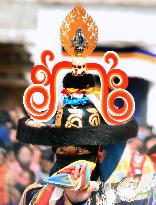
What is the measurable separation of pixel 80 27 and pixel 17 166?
205cm

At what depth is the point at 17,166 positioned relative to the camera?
16.0ft

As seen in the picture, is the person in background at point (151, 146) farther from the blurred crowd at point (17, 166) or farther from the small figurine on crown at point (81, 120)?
the small figurine on crown at point (81, 120)

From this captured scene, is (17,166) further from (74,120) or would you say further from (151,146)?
(74,120)

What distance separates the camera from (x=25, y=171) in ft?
15.7

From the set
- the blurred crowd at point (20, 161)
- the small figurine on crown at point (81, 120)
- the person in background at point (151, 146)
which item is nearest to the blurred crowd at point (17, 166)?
the blurred crowd at point (20, 161)

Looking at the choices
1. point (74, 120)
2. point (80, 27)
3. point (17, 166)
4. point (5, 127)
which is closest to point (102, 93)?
point (74, 120)

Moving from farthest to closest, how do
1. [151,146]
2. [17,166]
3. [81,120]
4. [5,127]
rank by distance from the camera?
1. [5,127]
2. [151,146]
3. [17,166]
4. [81,120]

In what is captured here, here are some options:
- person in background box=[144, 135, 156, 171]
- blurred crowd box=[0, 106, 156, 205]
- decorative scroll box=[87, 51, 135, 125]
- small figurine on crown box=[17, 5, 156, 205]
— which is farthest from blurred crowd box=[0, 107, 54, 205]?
decorative scroll box=[87, 51, 135, 125]

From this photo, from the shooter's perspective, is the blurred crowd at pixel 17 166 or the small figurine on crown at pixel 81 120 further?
the blurred crowd at pixel 17 166

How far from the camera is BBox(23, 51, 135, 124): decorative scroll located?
2.92 m

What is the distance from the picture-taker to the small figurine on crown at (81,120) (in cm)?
286

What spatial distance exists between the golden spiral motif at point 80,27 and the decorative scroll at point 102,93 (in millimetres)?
63

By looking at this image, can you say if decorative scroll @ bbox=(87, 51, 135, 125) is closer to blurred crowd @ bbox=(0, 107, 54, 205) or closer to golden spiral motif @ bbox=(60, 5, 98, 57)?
golden spiral motif @ bbox=(60, 5, 98, 57)

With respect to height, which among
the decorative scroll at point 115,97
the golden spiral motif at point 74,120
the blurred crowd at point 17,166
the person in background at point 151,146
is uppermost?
the decorative scroll at point 115,97
